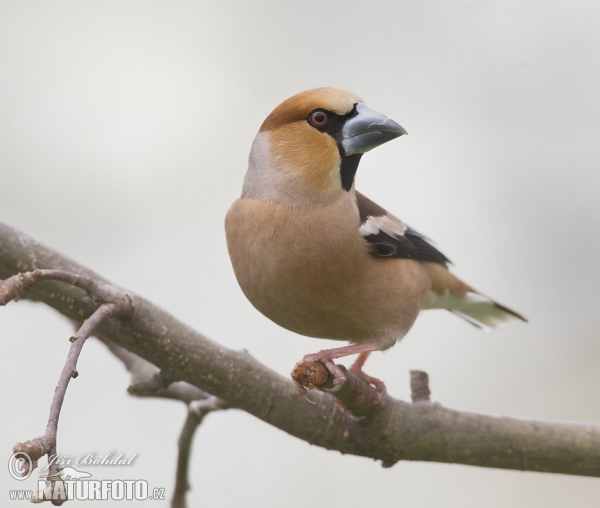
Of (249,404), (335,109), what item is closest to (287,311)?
(249,404)

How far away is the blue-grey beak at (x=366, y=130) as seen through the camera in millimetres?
3094

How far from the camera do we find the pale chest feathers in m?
3.03

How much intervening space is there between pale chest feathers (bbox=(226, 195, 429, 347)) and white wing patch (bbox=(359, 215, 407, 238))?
2.8 inches

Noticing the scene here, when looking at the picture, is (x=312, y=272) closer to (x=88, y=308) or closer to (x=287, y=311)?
(x=287, y=311)

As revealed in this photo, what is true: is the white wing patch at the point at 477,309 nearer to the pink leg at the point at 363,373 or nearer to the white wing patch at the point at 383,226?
the pink leg at the point at 363,373

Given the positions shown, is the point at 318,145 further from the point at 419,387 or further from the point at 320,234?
the point at 419,387

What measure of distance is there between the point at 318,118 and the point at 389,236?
64cm

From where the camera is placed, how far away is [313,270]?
3.04m

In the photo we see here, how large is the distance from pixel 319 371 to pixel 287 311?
58 centimetres

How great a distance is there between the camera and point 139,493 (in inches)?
108

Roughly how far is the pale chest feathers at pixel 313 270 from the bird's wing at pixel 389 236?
63 millimetres

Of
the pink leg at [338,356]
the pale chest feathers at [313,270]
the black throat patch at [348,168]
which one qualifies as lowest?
the pink leg at [338,356]

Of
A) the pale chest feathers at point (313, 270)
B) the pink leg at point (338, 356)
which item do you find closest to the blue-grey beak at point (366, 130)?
the pale chest feathers at point (313, 270)

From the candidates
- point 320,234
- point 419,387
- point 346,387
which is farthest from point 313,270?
point 419,387
